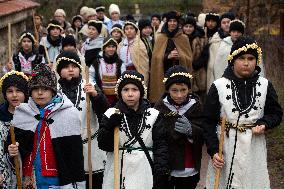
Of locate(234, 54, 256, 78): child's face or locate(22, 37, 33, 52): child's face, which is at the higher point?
locate(22, 37, 33, 52): child's face

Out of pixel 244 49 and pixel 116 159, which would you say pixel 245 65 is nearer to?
pixel 244 49

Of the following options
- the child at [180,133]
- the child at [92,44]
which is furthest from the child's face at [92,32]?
the child at [180,133]

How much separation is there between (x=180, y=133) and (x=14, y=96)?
1502 millimetres

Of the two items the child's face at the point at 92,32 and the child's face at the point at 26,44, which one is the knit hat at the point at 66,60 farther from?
the child's face at the point at 92,32

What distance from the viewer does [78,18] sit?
13648 millimetres

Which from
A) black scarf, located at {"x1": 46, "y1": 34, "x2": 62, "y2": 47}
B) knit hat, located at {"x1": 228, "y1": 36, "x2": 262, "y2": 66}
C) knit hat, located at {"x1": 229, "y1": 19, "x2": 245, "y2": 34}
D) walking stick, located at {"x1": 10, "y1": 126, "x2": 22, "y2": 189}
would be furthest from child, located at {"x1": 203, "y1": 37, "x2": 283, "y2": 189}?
black scarf, located at {"x1": 46, "y1": 34, "x2": 62, "y2": 47}

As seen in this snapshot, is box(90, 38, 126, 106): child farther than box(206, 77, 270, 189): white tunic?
Yes

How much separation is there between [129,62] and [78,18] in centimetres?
509

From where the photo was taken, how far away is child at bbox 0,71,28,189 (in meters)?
4.67

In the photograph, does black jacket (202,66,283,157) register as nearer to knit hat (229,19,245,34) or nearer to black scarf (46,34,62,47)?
knit hat (229,19,245,34)

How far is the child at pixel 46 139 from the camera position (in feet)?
14.6

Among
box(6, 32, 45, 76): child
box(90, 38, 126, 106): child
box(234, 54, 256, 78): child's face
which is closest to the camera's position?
box(234, 54, 256, 78): child's face

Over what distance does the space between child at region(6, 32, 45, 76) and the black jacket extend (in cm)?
402

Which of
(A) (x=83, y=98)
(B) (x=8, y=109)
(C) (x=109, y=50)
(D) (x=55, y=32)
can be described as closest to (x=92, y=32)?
(D) (x=55, y=32)
